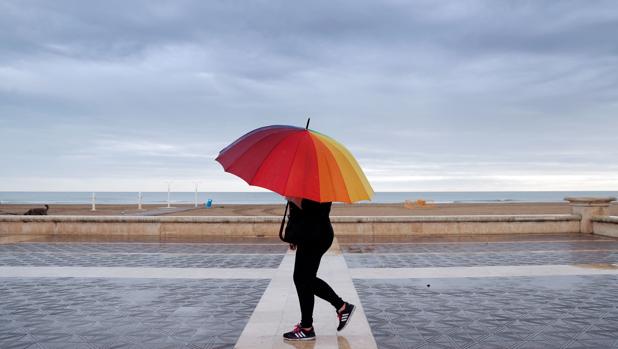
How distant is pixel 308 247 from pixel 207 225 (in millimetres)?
10121

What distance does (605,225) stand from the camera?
530 inches

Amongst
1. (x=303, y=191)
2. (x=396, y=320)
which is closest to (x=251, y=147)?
(x=303, y=191)

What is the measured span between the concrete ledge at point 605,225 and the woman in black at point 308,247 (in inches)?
464

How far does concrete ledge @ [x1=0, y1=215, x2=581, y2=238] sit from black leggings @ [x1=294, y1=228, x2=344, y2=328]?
9300 millimetres

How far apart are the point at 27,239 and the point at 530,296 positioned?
41.7 feet

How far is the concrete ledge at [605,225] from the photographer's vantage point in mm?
13094

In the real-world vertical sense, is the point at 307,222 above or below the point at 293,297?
above

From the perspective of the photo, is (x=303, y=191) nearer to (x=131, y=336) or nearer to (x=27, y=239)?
(x=131, y=336)

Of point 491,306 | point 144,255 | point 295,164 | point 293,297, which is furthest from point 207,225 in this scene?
point 295,164

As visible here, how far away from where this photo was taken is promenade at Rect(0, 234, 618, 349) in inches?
186

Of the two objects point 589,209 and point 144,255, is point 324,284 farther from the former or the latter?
point 589,209

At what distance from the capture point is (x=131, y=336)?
15.6 ft

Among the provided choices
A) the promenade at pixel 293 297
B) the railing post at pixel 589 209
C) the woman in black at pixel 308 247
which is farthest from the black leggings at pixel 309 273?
the railing post at pixel 589 209

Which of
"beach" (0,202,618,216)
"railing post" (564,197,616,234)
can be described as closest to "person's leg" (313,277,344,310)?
"railing post" (564,197,616,234)
